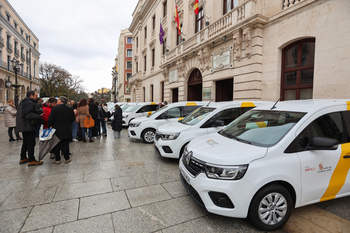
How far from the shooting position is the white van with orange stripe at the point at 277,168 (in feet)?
7.82

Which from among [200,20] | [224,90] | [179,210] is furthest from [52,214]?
[200,20]

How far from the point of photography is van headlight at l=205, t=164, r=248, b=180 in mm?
2375

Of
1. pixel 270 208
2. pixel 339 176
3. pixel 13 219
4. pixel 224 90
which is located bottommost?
pixel 13 219

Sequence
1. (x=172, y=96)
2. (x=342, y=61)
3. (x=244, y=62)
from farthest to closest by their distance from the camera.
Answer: (x=172, y=96)
(x=244, y=62)
(x=342, y=61)

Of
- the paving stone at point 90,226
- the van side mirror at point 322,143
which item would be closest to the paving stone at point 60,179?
the paving stone at point 90,226

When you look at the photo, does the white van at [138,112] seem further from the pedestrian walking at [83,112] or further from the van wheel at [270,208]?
the van wheel at [270,208]

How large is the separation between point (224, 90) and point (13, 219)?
42.4 ft

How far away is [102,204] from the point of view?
10.2ft

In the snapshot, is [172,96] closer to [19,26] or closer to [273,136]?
[273,136]

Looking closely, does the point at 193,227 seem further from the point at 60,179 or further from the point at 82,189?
the point at 60,179

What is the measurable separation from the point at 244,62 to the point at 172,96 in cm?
1017

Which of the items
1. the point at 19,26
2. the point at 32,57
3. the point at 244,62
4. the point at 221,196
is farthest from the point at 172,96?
the point at 32,57

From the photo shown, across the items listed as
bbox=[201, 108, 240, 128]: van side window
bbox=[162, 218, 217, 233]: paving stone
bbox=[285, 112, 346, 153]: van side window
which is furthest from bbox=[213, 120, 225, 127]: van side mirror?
bbox=[162, 218, 217, 233]: paving stone

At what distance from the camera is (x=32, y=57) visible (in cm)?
4931
